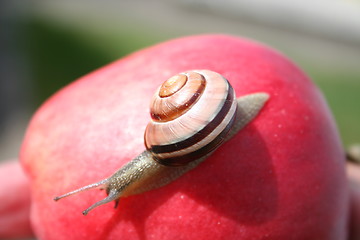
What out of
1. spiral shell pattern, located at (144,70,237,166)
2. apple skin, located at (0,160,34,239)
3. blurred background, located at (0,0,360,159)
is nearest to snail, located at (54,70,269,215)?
spiral shell pattern, located at (144,70,237,166)

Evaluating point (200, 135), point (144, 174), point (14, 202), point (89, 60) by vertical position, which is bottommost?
point (89, 60)

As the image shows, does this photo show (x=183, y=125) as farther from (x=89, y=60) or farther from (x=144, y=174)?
(x=89, y=60)

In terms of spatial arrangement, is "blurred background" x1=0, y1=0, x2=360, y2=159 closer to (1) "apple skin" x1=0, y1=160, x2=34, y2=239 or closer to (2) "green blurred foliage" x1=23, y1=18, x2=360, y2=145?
(2) "green blurred foliage" x1=23, y1=18, x2=360, y2=145

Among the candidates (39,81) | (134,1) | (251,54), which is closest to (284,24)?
(134,1)

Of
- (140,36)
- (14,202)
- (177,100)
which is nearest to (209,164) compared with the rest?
(177,100)

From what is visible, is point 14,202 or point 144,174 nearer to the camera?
point 144,174

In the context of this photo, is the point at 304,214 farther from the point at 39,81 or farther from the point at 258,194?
the point at 39,81
